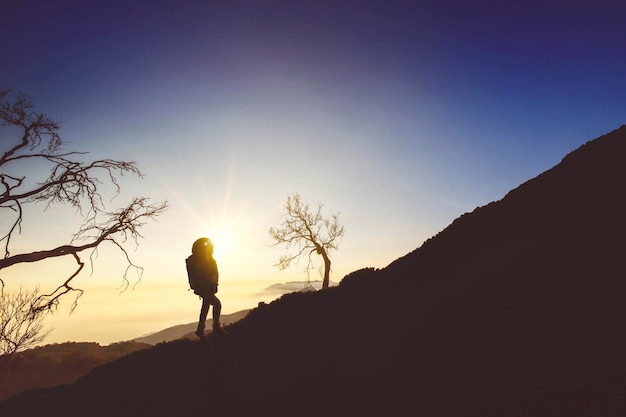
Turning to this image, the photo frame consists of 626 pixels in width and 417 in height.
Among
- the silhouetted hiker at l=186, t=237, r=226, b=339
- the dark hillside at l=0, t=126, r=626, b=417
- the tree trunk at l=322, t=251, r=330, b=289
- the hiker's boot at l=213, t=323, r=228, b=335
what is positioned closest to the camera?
the dark hillside at l=0, t=126, r=626, b=417

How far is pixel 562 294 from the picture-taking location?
8570 millimetres

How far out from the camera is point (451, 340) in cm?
847

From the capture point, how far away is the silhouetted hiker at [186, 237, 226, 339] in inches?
441

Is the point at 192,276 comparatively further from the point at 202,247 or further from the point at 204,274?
the point at 202,247

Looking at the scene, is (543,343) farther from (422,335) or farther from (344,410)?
(344,410)

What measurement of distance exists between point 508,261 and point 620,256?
2.67 metres

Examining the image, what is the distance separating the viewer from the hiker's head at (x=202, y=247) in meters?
11.5

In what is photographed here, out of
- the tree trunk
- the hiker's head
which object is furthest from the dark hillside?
the tree trunk

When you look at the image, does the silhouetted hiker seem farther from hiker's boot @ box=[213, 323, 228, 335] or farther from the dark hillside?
the dark hillside

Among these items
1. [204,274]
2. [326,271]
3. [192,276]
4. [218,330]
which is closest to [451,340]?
[204,274]

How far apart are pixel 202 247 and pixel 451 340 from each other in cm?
783

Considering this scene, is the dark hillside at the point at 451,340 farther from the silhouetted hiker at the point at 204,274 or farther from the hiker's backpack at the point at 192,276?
the hiker's backpack at the point at 192,276

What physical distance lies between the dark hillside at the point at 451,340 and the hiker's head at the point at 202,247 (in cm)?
354

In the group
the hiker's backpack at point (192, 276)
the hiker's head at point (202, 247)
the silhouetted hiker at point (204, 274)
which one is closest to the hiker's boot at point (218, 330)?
the silhouetted hiker at point (204, 274)
